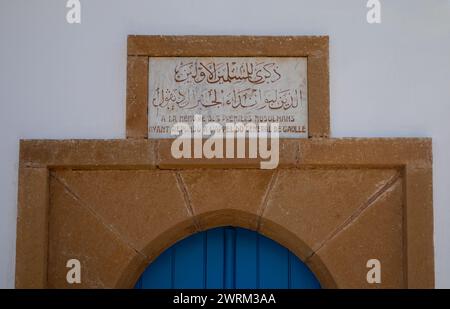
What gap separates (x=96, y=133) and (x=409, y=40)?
1.54 meters

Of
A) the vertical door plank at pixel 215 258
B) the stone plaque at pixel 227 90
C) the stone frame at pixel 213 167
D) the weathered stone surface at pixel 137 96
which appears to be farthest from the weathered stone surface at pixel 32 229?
the vertical door plank at pixel 215 258

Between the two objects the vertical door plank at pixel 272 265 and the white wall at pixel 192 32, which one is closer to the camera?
the white wall at pixel 192 32

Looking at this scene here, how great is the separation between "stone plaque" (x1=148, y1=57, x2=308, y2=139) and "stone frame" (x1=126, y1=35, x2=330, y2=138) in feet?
0.11

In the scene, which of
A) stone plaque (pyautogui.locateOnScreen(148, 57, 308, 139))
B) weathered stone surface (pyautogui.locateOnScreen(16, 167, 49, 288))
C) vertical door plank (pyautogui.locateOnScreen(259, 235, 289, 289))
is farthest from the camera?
vertical door plank (pyautogui.locateOnScreen(259, 235, 289, 289))

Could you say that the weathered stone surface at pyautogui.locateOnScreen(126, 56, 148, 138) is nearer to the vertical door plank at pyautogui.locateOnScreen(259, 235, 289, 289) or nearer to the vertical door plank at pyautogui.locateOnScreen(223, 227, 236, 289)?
the vertical door plank at pyautogui.locateOnScreen(223, 227, 236, 289)

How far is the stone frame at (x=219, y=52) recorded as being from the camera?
3359mm

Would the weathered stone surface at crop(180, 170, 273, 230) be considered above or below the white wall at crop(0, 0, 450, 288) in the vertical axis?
below

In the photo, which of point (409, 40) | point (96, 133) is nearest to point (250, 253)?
point (96, 133)

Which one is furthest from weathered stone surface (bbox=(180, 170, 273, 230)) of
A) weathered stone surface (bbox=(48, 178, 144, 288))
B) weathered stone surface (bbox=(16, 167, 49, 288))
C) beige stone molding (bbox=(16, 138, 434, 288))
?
weathered stone surface (bbox=(16, 167, 49, 288))

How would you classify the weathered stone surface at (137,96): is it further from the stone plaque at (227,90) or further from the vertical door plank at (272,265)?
the vertical door plank at (272,265)

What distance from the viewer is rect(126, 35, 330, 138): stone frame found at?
3.36 metres

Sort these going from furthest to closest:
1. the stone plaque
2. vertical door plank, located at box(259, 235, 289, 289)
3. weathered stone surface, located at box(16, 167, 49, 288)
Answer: vertical door plank, located at box(259, 235, 289, 289), the stone plaque, weathered stone surface, located at box(16, 167, 49, 288)

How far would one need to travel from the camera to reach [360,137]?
3.33 m

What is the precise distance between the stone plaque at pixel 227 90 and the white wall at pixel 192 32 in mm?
142
